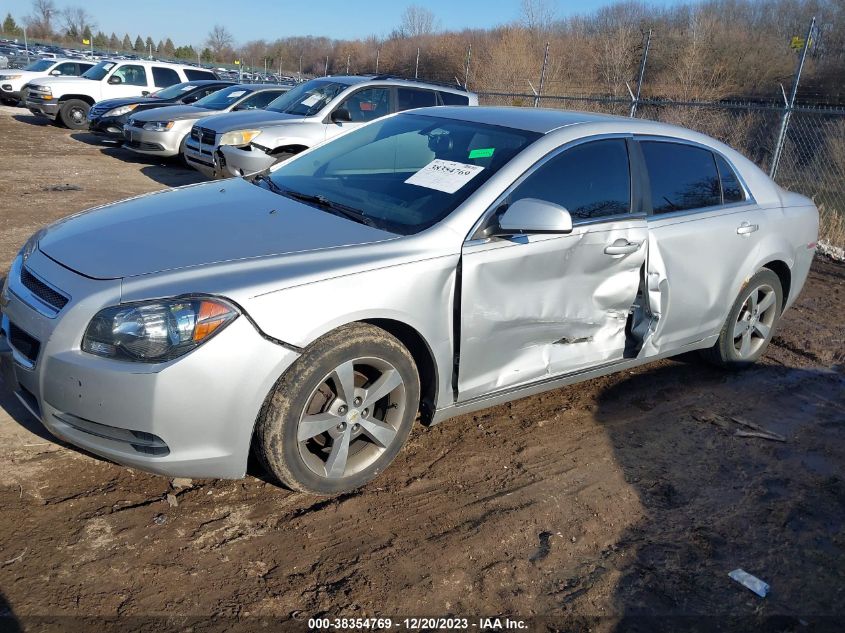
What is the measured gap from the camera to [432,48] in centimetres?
3994

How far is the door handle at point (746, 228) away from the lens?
458cm

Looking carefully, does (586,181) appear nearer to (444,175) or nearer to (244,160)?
(444,175)

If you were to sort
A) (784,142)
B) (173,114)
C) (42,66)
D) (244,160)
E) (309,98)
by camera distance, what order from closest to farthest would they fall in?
1. (244,160)
2. (309,98)
3. (784,142)
4. (173,114)
5. (42,66)

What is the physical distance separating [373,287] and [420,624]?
4.34 ft

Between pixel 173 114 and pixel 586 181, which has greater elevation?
pixel 586 181

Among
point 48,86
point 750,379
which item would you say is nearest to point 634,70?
point 48,86

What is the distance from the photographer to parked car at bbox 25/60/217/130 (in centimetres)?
1720

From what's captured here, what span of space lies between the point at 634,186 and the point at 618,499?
176cm

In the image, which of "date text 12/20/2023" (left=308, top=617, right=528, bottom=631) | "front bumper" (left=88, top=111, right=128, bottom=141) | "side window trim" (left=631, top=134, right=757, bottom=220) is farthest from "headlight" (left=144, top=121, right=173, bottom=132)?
Result: "date text 12/20/2023" (left=308, top=617, right=528, bottom=631)

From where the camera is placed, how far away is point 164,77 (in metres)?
17.9

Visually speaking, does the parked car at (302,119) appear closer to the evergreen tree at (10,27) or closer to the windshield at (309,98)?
the windshield at (309,98)

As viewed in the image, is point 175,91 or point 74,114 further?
point 74,114

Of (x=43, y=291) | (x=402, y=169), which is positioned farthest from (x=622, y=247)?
(x=43, y=291)

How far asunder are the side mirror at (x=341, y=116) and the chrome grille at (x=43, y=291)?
674 cm
